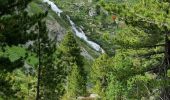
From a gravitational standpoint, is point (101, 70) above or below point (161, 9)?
below

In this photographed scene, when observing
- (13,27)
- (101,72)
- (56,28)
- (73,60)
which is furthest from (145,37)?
(56,28)

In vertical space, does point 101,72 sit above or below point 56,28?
above

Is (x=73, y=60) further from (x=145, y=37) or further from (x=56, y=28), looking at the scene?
(x=56, y=28)

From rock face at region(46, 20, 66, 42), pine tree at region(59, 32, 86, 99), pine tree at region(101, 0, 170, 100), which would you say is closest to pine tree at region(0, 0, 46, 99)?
pine tree at region(101, 0, 170, 100)

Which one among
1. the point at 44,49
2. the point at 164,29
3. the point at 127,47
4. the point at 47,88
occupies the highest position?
the point at 164,29

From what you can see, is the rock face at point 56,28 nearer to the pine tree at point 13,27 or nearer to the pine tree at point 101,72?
the pine tree at point 101,72

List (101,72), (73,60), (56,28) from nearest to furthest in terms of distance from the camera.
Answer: (73,60), (101,72), (56,28)

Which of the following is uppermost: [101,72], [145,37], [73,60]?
[145,37]

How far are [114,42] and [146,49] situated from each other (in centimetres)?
280

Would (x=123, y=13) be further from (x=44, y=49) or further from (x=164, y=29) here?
(x=44, y=49)

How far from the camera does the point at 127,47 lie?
34.2 m

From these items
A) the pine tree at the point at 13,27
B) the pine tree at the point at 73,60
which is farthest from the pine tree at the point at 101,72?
the pine tree at the point at 13,27

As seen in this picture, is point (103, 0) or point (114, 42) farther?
point (114, 42)

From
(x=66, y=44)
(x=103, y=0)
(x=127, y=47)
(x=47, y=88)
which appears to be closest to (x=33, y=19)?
(x=103, y=0)
